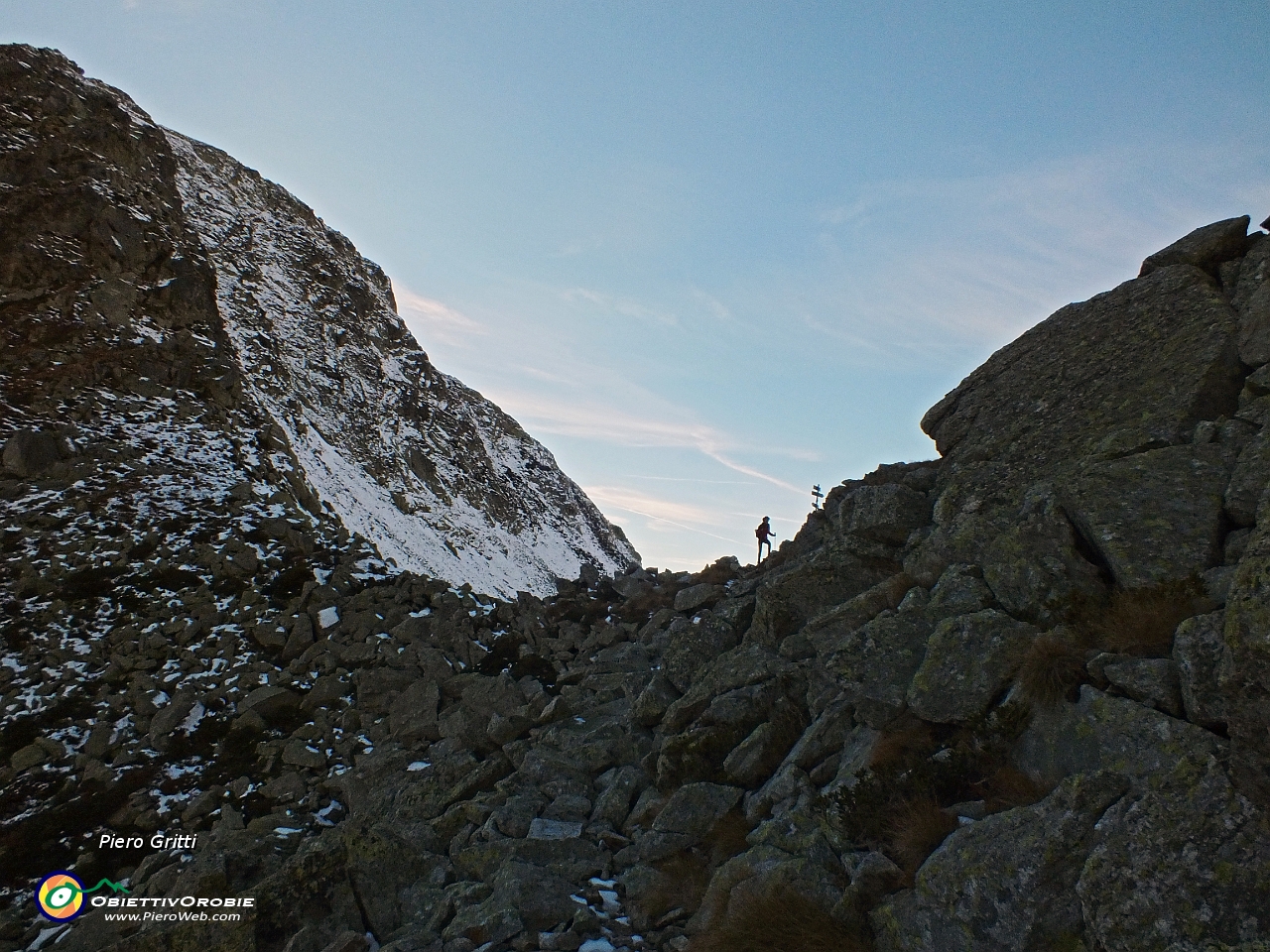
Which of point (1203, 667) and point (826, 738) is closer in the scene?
point (1203, 667)

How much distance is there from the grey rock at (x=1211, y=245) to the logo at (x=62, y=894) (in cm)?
2360

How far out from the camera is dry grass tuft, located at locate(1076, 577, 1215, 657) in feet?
23.9

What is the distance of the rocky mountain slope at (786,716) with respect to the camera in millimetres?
5945

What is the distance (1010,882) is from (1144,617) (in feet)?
11.3

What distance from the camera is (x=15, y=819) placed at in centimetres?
1644

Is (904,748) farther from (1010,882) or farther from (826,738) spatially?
(1010,882)

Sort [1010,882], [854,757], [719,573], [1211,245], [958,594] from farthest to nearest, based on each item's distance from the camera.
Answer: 1. [719,573]
2. [1211,245]
3. [958,594]
4. [854,757]
5. [1010,882]

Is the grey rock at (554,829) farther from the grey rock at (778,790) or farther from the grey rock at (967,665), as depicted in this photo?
the grey rock at (967,665)

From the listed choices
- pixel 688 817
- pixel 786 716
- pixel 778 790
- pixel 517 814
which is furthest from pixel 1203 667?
pixel 517 814

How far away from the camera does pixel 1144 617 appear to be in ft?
24.8

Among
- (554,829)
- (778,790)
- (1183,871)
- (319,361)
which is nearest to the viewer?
(1183,871)

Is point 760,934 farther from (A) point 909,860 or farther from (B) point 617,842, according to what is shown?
(B) point 617,842

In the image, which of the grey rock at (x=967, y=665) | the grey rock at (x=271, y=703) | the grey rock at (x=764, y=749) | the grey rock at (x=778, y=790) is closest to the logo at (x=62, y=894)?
the grey rock at (x=271, y=703)

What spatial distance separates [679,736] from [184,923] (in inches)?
301
